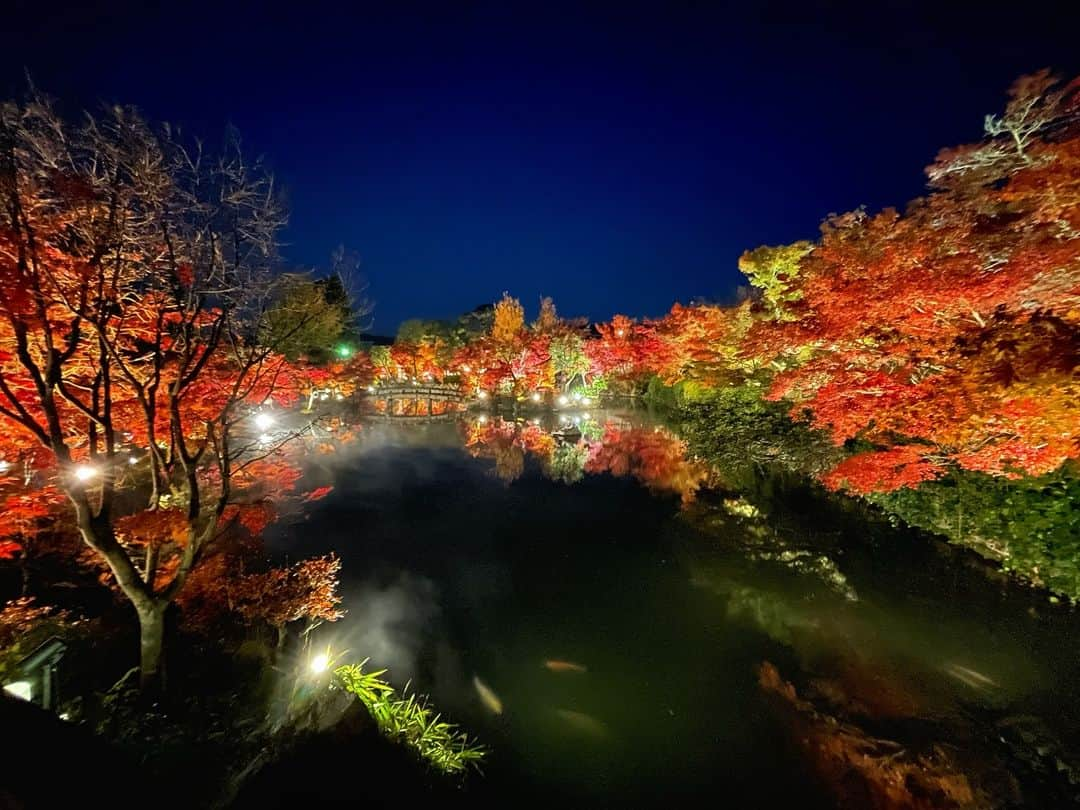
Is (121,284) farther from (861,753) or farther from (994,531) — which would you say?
(994,531)

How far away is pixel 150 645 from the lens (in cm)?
408

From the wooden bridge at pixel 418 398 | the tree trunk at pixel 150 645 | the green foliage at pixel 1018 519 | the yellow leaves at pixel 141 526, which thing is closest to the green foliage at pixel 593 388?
the wooden bridge at pixel 418 398

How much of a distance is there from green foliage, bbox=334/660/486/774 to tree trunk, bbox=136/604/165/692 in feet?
5.53

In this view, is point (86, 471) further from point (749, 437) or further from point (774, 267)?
point (774, 267)

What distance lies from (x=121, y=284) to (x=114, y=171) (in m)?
1.24

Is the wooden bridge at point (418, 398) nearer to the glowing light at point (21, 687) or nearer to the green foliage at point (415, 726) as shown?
the green foliage at point (415, 726)

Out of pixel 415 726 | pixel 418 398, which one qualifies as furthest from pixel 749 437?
pixel 418 398

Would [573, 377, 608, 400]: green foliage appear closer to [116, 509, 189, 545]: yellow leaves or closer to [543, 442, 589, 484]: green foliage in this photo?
[543, 442, 589, 484]: green foliage

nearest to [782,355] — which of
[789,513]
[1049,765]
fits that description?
[789,513]

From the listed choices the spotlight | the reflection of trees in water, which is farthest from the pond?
the reflection of trees in water

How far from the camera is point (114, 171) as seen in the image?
12.7 feet

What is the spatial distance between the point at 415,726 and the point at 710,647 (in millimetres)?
4049

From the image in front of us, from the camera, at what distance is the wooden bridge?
99.4 feet

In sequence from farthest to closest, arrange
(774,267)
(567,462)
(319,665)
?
(774,267)
(567,462)
(319,665)
